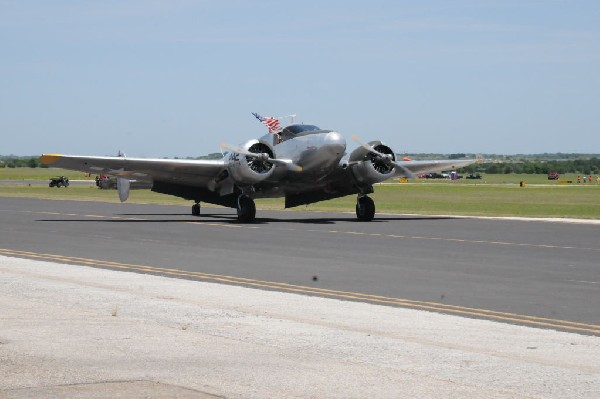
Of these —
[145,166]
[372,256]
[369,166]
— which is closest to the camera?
[372,256]

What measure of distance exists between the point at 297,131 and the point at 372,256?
17.5 metres

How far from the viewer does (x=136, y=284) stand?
1912cm

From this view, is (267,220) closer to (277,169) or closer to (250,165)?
(277,169)

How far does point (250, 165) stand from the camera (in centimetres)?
4216

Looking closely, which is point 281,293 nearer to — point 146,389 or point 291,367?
point 291,367

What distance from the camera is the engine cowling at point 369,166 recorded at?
1713 inches

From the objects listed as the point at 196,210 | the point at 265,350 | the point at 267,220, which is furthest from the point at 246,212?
the point at 265,350

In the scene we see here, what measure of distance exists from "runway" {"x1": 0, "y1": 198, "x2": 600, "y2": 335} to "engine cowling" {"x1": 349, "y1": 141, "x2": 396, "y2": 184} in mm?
1970

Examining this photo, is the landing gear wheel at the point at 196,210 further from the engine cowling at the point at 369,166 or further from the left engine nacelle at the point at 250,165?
the engine cowling at the point at 369,166

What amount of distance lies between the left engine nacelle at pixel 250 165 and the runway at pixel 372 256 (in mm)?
1838

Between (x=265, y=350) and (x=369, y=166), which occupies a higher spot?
Answer: (x=369, y=166)

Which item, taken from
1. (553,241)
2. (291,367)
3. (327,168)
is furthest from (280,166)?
(291,367)

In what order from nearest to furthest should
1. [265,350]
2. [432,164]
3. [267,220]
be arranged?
[265,350] → [267,220] → [432,164]

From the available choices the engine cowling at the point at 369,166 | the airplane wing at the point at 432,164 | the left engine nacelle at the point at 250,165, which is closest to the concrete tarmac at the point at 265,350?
the left engine nacelle at the point at 250,165
